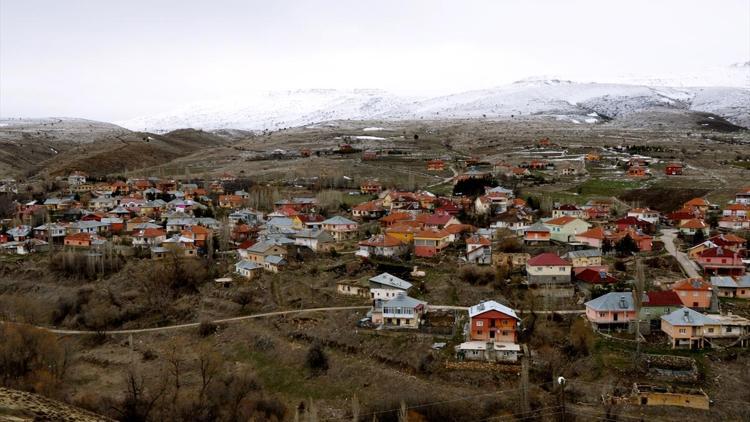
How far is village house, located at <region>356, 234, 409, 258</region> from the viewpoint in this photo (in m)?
33.7

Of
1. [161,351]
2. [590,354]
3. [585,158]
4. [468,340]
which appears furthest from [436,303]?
[585,158]

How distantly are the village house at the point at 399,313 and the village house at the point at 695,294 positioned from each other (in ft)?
33.4

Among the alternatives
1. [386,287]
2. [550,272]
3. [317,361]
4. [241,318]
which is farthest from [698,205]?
[241,318]

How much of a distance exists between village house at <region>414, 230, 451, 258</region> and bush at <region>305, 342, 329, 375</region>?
37.4 ft

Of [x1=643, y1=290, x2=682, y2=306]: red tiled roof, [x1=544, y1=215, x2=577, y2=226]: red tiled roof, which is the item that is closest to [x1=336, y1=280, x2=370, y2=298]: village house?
[x1=643, y1=290, x2=682, y2=306]: red tiled roof

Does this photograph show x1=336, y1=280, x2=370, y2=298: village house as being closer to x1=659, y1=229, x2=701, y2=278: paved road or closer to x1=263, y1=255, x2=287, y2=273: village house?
x1=263, y1=255, x2=287, y2=273: village house

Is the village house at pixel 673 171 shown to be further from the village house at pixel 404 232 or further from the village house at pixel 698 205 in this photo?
the village house at pixel 404 232

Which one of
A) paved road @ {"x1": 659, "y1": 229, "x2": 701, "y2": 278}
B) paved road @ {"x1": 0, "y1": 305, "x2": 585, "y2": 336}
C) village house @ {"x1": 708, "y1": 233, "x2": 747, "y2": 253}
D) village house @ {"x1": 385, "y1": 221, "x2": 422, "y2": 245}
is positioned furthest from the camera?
village house @ {"x1": 385, "y1": 221, "x2": 422, "y2": 245}

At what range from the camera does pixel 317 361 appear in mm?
23641

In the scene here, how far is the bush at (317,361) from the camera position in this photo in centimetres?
2347

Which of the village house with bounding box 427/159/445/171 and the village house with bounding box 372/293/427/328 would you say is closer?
the village house with bounding box 372/293/427/328

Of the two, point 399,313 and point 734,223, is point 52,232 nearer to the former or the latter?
point 399,313

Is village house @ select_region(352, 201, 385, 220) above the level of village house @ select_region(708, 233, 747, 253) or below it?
below

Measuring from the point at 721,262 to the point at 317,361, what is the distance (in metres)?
18.9
